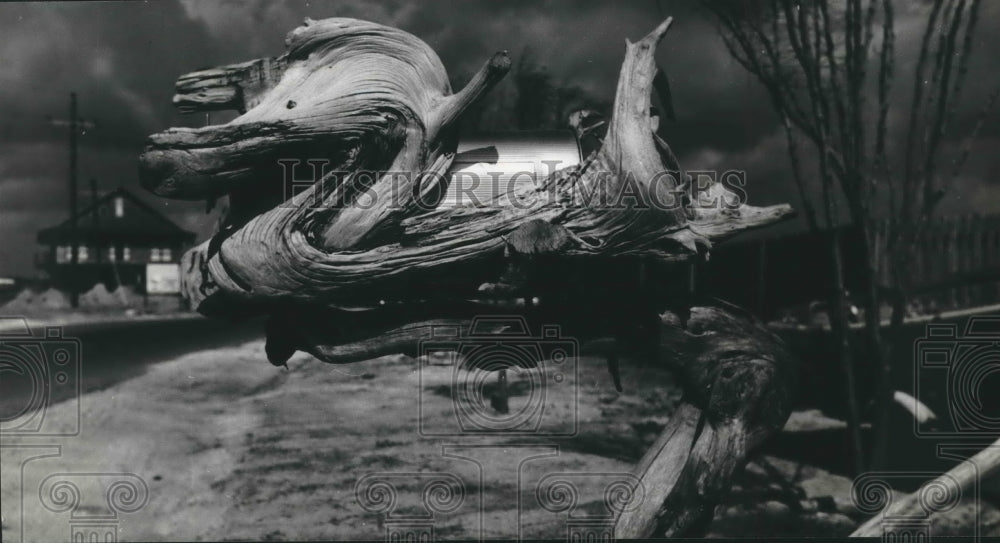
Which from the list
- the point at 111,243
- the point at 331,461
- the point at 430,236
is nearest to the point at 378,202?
the point at 430,236

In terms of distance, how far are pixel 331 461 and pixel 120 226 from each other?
1.14 metres

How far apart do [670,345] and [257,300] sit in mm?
974

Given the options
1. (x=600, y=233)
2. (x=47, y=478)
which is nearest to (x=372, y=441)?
(x=47, y=478)

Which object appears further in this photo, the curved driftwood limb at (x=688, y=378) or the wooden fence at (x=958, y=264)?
the wooden fence at (x=958, y=264)

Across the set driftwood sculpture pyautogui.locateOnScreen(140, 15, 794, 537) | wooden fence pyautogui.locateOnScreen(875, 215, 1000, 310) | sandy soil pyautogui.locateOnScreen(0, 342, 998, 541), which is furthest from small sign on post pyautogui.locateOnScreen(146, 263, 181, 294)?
wooden fence pyautogui.locateOnScreen(875, 215, 1000, 310)

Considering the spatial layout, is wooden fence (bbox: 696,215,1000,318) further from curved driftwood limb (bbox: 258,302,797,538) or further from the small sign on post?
the small sign on post

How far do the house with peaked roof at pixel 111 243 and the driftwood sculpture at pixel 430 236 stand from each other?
0.57 meters

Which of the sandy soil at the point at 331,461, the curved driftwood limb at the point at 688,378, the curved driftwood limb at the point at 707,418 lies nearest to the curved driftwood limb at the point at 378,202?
the curved driftwood limb at the point at 688,378

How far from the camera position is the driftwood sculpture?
4.89 ft

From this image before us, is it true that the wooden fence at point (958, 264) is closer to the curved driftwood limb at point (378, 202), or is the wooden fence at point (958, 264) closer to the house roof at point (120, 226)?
the curved driftwood limb at point (378, 202)

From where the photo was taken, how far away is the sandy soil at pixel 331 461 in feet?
7.08

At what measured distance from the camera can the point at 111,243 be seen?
2.11 m

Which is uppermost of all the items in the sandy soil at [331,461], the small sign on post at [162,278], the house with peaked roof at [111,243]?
the house with peaked roof at [111,243]

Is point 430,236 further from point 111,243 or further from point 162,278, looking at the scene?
point 111,243
